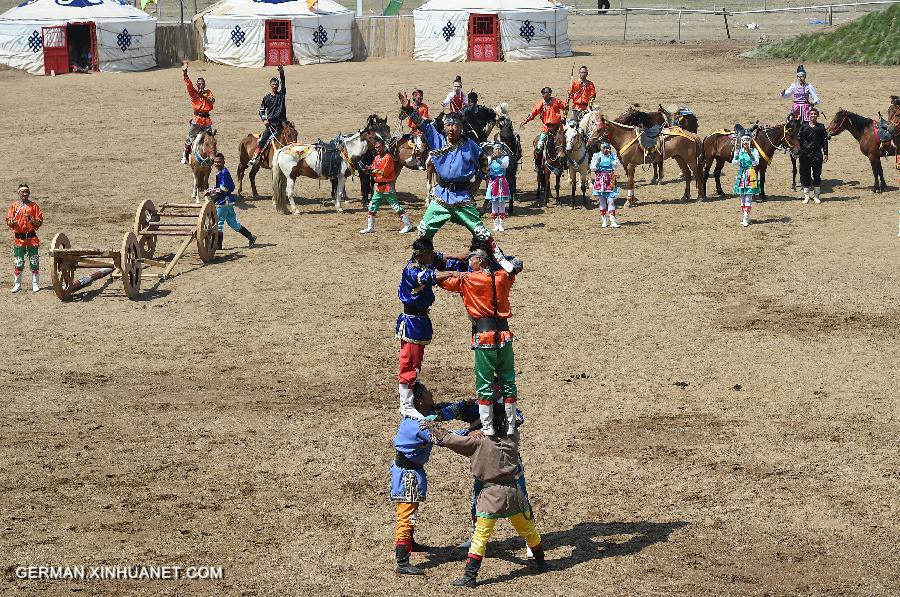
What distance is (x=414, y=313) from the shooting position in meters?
11.8

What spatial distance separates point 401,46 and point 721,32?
17018 mm

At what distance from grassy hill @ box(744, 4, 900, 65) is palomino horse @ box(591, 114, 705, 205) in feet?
63.2

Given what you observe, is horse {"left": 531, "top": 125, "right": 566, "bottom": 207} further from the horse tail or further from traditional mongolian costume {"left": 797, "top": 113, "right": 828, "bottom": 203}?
the horse tail

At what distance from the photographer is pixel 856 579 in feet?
33.3

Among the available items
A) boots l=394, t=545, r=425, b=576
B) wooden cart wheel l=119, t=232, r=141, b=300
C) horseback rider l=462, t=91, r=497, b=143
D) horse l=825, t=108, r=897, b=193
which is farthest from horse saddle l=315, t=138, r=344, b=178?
boots l=394, t=545, r=425, b=576

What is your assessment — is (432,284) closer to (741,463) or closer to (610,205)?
(741,463)

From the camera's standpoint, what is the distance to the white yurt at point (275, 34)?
160 feet

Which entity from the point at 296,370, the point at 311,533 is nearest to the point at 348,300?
the point at 296,370

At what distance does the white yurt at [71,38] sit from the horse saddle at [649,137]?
96.2 feet

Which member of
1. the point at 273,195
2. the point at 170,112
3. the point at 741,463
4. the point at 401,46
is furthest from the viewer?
the point at 401,46

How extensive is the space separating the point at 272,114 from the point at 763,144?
11.0 metres

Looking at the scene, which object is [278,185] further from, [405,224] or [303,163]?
[405,224]

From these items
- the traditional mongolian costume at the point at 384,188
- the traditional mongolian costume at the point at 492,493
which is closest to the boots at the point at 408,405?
the traditional mongolian costume at the point at 492,493

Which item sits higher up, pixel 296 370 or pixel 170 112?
pixel 170 112
